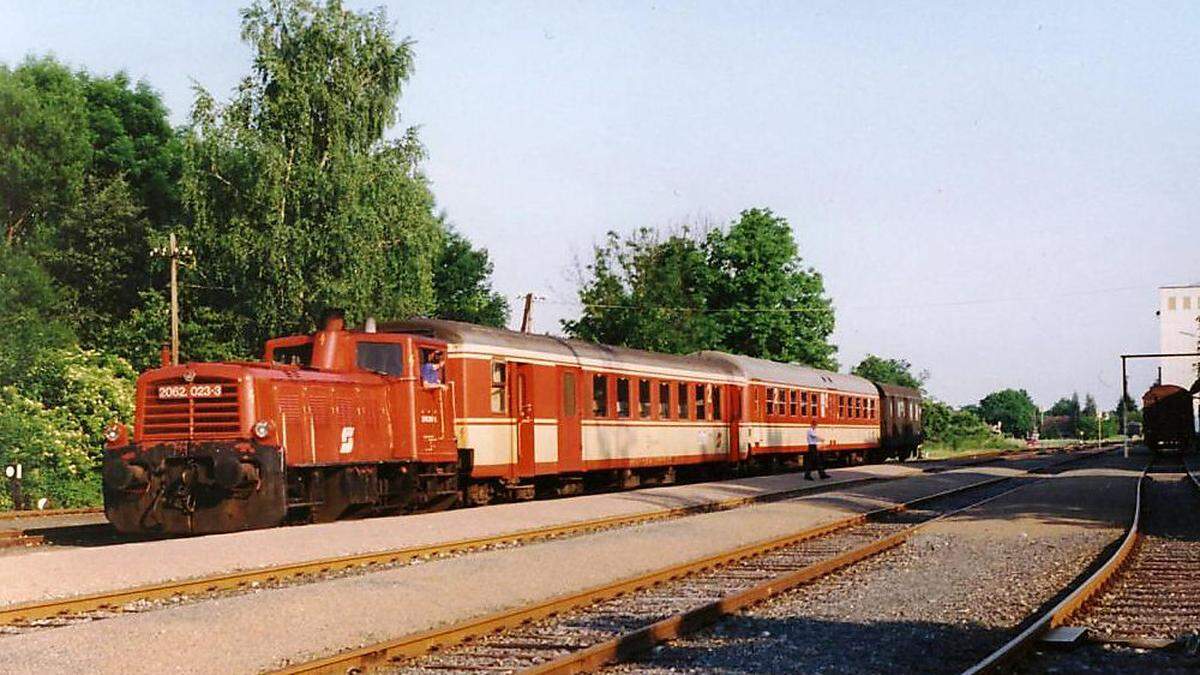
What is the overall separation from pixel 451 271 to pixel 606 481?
134 ft

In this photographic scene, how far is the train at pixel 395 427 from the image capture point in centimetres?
1677

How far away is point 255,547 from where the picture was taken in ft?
49.8

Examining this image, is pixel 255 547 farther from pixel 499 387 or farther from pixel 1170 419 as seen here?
pixel 1170 419

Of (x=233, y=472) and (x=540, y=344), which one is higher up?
(x=540, y=344)

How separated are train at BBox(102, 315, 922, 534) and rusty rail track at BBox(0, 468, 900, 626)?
2676mm

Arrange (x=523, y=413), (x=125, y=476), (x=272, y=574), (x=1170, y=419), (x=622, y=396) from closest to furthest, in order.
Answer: (x=272, y=574)
(x=125, y=476)
(x=523, y=413)
(x=622, y=396)
(x=1170, y=419)

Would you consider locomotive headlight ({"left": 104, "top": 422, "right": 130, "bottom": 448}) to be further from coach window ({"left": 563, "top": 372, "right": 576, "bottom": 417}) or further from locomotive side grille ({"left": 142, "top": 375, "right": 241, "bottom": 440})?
coach window ({"left": 563, "top": 372, "right": 576, "bottom": 417})

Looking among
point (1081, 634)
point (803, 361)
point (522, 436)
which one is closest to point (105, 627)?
point (1081, 634)

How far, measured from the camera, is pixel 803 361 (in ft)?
209

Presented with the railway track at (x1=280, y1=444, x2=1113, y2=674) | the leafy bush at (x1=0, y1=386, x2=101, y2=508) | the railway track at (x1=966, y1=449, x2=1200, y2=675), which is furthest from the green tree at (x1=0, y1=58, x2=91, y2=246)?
the railway track at (x1=966, y1=449, x2=1200, y2=675)

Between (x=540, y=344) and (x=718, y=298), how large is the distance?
42.3 m

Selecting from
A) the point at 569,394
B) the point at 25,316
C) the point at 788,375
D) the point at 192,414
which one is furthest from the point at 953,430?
the point at 192,414

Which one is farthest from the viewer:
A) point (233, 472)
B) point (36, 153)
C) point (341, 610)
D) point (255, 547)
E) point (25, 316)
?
point (36, 153)

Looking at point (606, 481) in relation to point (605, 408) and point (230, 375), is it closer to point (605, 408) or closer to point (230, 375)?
point (605, 408)
